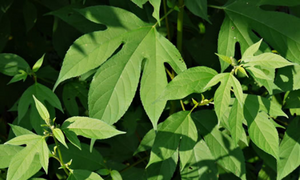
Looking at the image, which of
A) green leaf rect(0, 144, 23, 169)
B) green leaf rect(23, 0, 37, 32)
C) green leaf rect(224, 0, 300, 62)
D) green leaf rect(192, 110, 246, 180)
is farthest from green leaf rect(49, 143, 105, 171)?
green leaf rect(224, 0, 300, 62)

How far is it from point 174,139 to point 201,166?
Result: 333 millimetres

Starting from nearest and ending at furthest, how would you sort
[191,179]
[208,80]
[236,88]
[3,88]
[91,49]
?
[236,88] → [208,80] → [91,49] → [191,179] → [3,88]

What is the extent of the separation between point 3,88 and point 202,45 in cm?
140

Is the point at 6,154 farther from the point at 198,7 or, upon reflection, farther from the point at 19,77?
the point at 198,7

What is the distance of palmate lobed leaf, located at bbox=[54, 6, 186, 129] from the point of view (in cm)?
164

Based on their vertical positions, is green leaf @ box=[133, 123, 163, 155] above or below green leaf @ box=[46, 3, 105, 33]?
Answer: below

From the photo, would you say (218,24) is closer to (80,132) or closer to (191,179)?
(191,179)

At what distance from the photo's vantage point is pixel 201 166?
1.98 m

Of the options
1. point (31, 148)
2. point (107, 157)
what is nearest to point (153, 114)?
point (31, 148)

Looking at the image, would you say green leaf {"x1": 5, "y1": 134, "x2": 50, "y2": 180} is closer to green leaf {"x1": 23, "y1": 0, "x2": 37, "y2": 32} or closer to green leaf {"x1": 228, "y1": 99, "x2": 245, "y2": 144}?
green leaf {"x1": 228, "y1": 99, "x2": 245, "y2": 144}

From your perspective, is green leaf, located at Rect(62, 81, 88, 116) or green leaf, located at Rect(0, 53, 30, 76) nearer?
green leaf, located at Rect(0, 53, 30, 76)

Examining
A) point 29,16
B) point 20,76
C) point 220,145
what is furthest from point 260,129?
point 29,16

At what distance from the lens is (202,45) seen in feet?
7.35

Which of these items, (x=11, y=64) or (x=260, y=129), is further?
(x=11, y=64)
